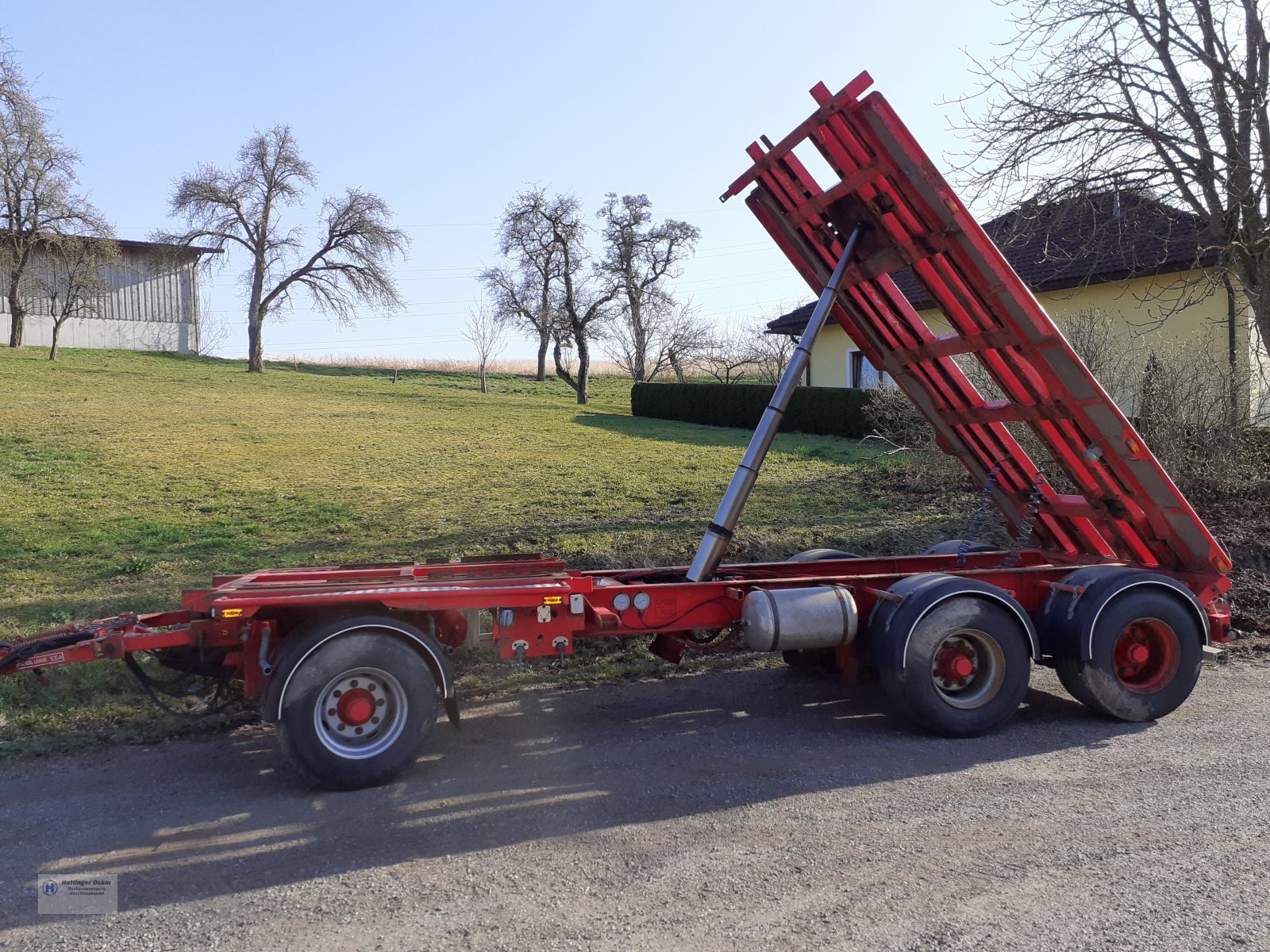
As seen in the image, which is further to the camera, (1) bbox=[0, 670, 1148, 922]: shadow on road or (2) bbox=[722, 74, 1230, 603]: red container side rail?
(2) bbox=[722, 74, 1230, 603]: red container side rail

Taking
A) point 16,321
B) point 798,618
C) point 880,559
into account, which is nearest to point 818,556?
point 880,559

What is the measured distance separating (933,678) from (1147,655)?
5.10 feet

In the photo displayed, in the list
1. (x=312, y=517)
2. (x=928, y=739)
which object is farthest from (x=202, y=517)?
(x=928, y=739)

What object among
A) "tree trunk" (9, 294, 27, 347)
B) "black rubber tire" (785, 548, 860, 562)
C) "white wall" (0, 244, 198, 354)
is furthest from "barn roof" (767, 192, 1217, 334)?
"white wall" (0, 244, 198, 354)

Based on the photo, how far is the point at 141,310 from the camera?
48250 mm

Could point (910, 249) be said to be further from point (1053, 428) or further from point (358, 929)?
point (358, 929)

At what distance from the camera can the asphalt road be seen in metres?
3.64

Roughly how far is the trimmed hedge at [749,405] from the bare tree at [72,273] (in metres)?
21.8

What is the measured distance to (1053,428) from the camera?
6566mm

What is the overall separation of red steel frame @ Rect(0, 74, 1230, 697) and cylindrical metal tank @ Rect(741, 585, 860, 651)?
0.19 metres

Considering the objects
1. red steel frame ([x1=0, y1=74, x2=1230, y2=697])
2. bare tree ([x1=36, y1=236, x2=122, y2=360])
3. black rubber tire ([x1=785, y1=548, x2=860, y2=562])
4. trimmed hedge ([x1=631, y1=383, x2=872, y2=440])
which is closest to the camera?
red steel frame ([x1=0, y1=74, x2=1230, y2=697])

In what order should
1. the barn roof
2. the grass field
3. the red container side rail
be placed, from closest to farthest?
1. the red container side rail
2. the grass field
3. the barn roof

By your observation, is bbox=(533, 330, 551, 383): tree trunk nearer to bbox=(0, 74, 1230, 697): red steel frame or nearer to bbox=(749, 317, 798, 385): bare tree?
bbox=(749, 317, 798, 385): bare tree

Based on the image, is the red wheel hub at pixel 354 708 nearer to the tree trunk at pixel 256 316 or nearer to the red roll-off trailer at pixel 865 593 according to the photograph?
the red roll-off trailer at pixel 865 593
